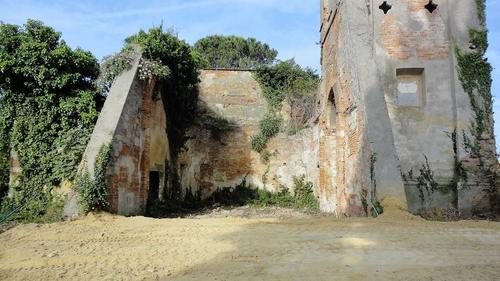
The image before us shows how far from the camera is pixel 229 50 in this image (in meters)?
42.3

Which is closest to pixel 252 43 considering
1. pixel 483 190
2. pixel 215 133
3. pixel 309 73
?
pixel 309 73

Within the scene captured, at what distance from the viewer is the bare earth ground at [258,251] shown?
547 cm

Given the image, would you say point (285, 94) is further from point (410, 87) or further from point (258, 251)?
point (258, 251)

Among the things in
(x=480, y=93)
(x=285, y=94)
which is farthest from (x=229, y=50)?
(x=480, y=93)

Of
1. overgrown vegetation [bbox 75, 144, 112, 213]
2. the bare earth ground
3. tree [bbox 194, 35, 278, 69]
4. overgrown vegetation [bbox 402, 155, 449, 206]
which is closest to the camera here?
the bare earth ground

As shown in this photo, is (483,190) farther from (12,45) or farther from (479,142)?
(12,45)

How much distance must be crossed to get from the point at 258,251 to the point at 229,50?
3725 cm

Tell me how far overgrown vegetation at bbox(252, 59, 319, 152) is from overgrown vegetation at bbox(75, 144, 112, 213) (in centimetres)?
1142

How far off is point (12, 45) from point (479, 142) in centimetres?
1276

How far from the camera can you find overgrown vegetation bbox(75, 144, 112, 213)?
1020cm

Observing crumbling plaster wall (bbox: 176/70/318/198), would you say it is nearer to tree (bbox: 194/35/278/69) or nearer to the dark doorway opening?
the dark doorway opening

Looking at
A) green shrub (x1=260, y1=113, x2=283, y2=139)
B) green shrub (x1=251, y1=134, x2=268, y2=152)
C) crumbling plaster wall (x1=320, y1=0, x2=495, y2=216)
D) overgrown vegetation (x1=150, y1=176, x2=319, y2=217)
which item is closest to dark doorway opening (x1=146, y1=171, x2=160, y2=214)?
overgrown vegetation (x1=150, y1=176, x2=319, y2=217)

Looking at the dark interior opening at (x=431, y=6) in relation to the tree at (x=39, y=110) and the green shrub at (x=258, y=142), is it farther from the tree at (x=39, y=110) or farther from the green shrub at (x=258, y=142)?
the green shrub at (x=258, y=142)

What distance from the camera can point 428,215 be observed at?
1133 centimetres
